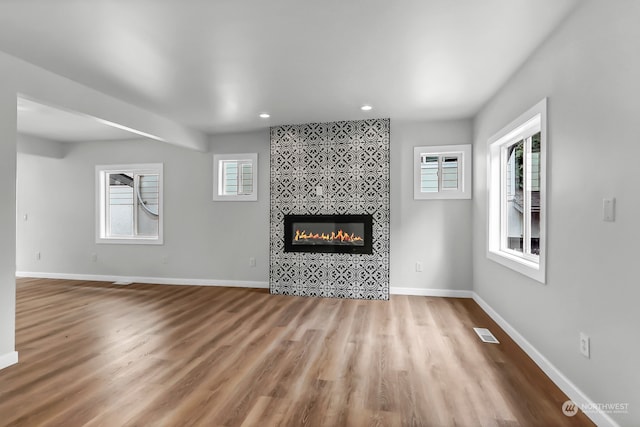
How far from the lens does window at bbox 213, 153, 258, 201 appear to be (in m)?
5.59

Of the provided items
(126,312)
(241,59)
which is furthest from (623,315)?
(126,312)

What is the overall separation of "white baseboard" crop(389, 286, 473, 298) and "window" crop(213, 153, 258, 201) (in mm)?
2676

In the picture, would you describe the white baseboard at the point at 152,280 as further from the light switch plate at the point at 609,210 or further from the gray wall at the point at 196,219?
the light switch plate at the point at 609,210

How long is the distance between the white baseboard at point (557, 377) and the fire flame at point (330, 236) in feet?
6.92

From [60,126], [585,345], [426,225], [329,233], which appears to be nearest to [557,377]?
[585,345]

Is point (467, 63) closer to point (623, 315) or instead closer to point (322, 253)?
point (623, 315)

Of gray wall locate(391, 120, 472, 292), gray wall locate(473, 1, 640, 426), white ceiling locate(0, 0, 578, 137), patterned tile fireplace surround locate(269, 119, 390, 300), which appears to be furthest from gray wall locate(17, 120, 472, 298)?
gray wall locate(473, 1, 640, 426)

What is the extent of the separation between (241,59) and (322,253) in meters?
3.02

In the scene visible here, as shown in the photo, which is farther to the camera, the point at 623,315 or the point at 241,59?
the point at 241,59

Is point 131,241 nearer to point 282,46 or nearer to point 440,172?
point 282,46

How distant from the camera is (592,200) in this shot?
1.98m

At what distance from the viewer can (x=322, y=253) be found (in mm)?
5098

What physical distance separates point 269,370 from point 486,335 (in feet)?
7.22

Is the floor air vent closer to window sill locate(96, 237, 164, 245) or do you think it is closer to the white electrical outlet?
the white electrical outlet
